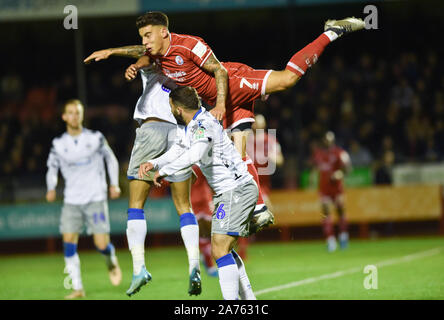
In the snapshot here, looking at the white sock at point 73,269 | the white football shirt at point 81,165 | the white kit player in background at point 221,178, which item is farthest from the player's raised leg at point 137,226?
the white football shirt at point 81,165

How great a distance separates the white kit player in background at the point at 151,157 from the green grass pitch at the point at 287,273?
49.6 inches

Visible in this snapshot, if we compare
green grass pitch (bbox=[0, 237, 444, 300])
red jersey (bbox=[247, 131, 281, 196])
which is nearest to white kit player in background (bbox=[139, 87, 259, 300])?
green grass pitch (bbox=[0, 237, 444, 300])

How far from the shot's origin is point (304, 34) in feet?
80.2

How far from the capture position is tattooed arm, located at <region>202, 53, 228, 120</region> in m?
6.52

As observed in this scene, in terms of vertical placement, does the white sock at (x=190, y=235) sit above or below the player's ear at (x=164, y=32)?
below

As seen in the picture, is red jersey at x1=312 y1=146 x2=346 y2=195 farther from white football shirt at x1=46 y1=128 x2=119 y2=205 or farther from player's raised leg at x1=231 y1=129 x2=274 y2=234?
player's raised leg at x1=231 y1=129 x2=274 y2=234

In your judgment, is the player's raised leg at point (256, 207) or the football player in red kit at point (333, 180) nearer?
the player's raised leg at point (256, 207)

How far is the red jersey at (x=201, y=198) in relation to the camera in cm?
1086

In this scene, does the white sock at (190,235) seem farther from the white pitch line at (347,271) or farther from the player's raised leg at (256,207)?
the white pitch line at (347,271)

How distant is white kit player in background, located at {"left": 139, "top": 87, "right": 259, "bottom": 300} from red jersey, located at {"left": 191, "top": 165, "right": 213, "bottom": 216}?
13.7 feet

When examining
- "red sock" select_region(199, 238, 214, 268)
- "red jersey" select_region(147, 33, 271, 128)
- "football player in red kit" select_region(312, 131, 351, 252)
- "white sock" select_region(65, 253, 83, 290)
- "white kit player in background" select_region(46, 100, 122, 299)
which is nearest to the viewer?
"red jersey" select_region(147, 33, 271, 128)

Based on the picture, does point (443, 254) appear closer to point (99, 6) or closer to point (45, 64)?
point (99, 6)

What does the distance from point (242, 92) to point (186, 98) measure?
0.85 metres
